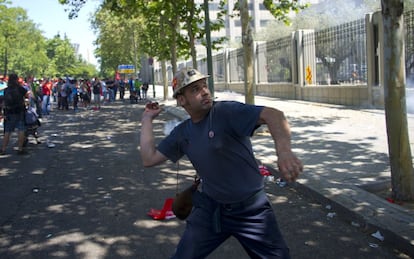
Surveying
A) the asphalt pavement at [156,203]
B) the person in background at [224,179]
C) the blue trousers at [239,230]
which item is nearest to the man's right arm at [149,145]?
the person in background at [224,179]

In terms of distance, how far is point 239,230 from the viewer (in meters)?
2.70

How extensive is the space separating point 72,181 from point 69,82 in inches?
697

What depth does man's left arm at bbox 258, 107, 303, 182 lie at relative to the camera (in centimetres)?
229

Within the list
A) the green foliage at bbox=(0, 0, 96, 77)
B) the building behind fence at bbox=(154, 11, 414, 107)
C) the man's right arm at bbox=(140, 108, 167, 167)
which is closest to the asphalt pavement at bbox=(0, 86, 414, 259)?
the man's right arm at bbox=(140, 108, 167, 167)

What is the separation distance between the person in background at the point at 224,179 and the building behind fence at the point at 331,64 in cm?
1110

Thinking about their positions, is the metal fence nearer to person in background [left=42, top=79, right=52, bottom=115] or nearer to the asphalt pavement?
the asphalt pavement

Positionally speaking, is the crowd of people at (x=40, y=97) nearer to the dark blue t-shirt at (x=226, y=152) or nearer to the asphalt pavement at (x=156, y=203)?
the asphalt pavement at (x=156, y=203)

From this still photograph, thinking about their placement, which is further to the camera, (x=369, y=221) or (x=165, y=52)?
(x=165, y=52)

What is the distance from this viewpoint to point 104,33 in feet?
159

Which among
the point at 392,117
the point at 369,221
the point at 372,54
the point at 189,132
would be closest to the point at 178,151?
the point at 189,132

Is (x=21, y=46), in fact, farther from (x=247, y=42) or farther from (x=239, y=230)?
(x=239, y=230)

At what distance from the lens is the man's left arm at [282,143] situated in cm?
229

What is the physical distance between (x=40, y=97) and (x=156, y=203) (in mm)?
17459

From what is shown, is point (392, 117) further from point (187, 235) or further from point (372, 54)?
point (372, 54)
